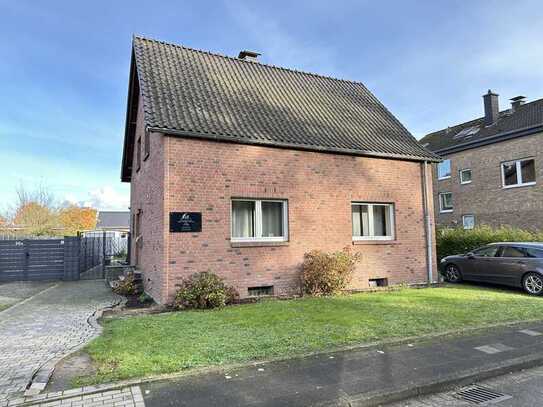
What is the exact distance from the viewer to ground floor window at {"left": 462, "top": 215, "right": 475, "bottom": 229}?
25.6 metres

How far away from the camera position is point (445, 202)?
28.5 metres

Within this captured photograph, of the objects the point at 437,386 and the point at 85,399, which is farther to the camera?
the point at 437,386

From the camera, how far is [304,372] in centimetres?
494

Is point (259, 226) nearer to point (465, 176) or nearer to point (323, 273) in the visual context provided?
point (323, 273)

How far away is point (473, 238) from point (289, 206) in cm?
962

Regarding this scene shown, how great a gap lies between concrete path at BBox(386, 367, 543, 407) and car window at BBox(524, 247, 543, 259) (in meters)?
7.26

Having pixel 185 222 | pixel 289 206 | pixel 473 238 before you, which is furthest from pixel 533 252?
pixel 185 222

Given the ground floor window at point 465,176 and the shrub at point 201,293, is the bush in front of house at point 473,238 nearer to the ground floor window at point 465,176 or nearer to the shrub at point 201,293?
the ground floor window at point 465,176

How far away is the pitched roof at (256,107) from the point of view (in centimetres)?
1041

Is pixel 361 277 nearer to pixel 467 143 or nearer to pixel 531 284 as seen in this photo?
pixel 531 284

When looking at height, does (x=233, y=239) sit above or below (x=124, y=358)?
above

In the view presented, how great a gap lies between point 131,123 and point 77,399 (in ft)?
42.4

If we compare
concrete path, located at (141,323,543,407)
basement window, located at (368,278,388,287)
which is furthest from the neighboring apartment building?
concrete path, located at (141,323,543,407)

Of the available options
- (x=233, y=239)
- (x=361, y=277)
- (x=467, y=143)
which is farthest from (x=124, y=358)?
(x=467, y=143)
